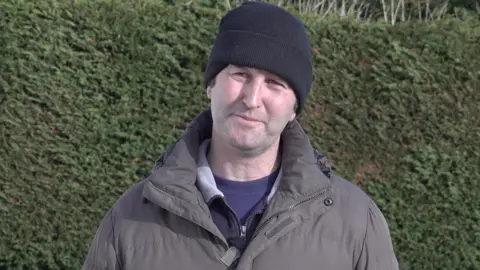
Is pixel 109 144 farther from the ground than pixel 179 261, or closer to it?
closer to it

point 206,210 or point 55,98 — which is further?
point 55,98

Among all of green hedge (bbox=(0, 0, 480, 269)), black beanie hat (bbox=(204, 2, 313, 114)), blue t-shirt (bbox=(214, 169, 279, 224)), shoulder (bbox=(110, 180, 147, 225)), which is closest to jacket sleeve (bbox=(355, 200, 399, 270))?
blue t-shirt (bbox=(214, 169, 279, 224))

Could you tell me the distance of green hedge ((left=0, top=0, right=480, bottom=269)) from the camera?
4109 millimetres

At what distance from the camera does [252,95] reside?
1.59m

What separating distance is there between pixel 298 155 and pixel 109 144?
268 centimetres

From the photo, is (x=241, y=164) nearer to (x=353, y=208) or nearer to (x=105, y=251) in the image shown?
(x=353, y=208)

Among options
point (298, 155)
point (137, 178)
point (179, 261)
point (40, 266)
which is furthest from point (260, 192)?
point (40, 266)

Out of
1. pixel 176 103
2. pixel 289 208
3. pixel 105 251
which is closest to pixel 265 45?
pixel 289 208

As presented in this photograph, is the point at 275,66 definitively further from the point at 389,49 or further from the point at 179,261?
the point at 389,49

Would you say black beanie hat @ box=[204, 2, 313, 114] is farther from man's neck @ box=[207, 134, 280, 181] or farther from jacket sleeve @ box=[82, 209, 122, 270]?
jacket sleeve @ box=[82, 209, 122, 270]

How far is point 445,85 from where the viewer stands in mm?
4137

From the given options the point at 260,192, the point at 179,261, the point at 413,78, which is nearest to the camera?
the point at 179,261

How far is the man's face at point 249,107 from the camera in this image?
5.29ft

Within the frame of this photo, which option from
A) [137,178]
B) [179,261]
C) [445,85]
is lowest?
[137,178]
